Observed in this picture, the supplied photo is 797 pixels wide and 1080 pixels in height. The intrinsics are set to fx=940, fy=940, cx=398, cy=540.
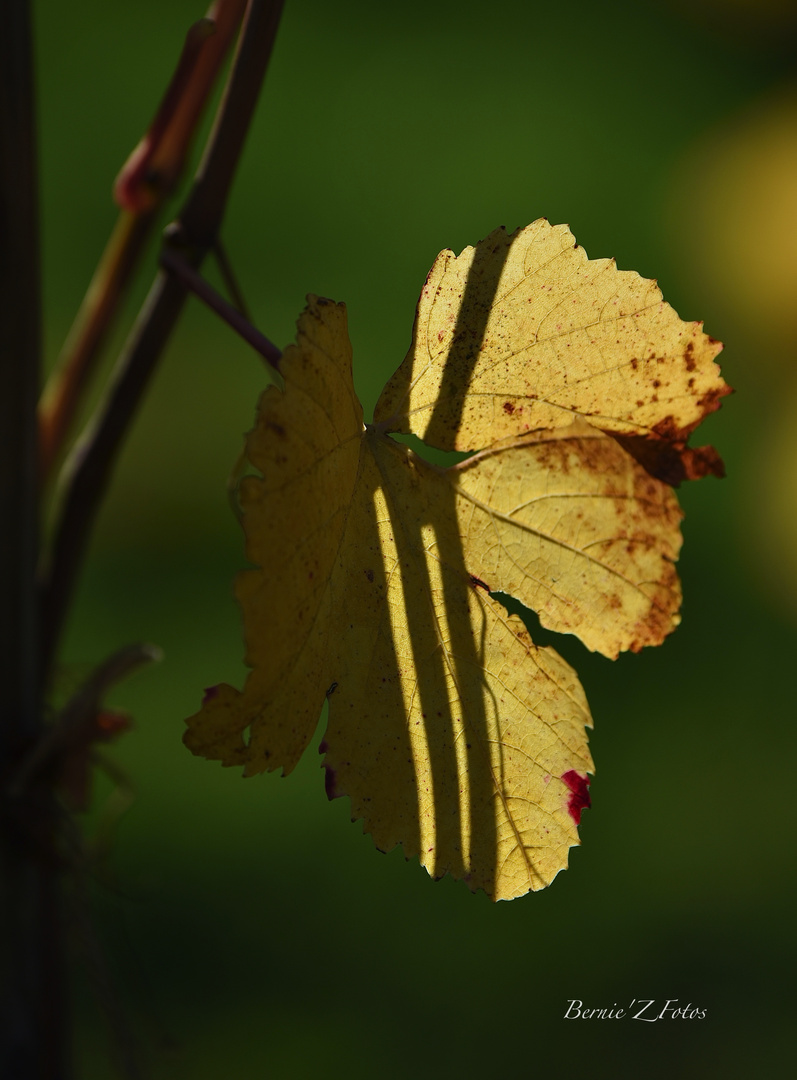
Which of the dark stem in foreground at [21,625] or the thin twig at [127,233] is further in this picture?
the thin twig at [127,233]

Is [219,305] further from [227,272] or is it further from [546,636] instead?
Result: [546,636]
